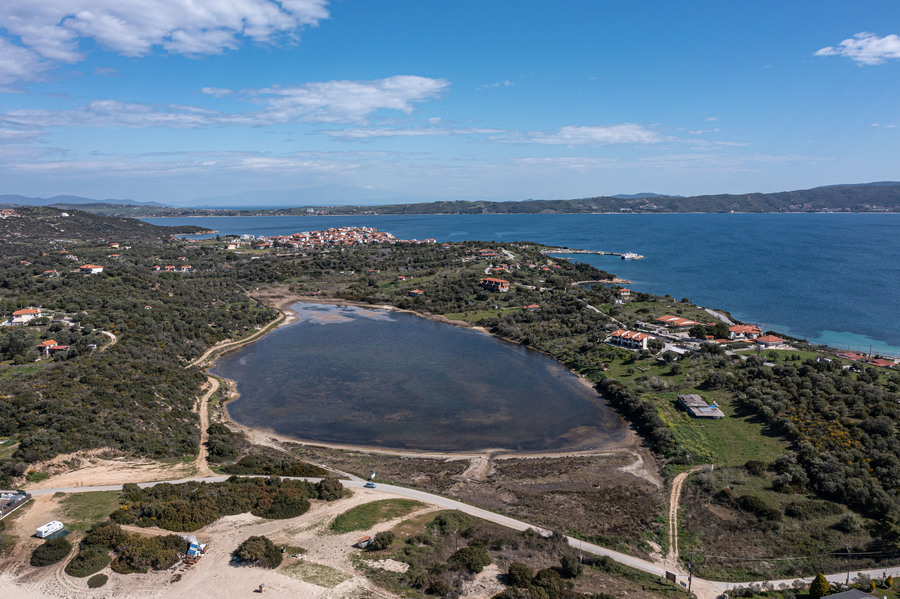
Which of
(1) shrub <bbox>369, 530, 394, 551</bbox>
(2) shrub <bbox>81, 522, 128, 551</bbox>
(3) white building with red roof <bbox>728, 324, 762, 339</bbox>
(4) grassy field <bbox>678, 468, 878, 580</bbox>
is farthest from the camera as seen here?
(3) white building with red roof <bbox>728, 324, 762, 339</bbox>

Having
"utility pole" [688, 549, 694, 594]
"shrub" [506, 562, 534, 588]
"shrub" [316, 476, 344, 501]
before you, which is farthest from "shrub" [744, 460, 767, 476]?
"shrub" [316, 476, 344, 501]

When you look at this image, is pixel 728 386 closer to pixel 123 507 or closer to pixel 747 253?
pixel 123 507

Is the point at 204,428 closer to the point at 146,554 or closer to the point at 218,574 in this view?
the point at 146,554

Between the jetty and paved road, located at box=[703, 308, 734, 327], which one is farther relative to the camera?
the jetty

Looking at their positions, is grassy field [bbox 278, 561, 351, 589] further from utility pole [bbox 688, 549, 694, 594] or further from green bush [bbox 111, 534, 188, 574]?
utility pole [bbox 688, 549, 694, 594]

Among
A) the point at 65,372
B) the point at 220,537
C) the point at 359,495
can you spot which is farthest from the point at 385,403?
the point at 65,372

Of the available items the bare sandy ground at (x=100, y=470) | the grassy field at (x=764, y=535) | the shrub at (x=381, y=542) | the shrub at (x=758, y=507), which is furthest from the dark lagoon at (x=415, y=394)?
the shrub at (x=381, y=542)

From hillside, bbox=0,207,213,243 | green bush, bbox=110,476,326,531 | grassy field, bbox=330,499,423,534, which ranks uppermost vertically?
hillside, bbox=0,207,213,243
